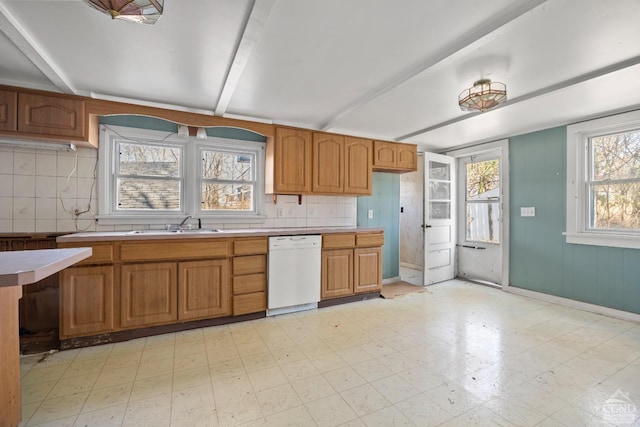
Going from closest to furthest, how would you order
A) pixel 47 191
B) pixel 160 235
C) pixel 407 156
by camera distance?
pixel 160 235 → pixel 47 191 → pixel 407 156

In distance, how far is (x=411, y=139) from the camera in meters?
4.47

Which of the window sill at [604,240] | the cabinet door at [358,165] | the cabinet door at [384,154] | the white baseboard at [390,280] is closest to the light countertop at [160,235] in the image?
the cabinet door at [358,165]

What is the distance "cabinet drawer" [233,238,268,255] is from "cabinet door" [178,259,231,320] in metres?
0.17

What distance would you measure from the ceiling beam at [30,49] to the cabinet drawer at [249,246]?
2.01 meters

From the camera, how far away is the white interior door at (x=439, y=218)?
4516 millimetres

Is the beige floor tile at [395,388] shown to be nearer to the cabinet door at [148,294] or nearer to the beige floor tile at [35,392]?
the cabinet door at [148,294]

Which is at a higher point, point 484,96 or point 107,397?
point 484,96

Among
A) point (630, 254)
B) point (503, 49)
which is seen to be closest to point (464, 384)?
point (503, 49)

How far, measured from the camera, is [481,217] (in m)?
4.73

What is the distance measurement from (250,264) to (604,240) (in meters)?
4.01

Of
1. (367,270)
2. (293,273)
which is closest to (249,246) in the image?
(293,273)

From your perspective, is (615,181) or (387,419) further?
(615,181)

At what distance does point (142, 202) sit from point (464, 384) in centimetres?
342

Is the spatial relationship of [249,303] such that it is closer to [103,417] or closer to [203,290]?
[203,290]
